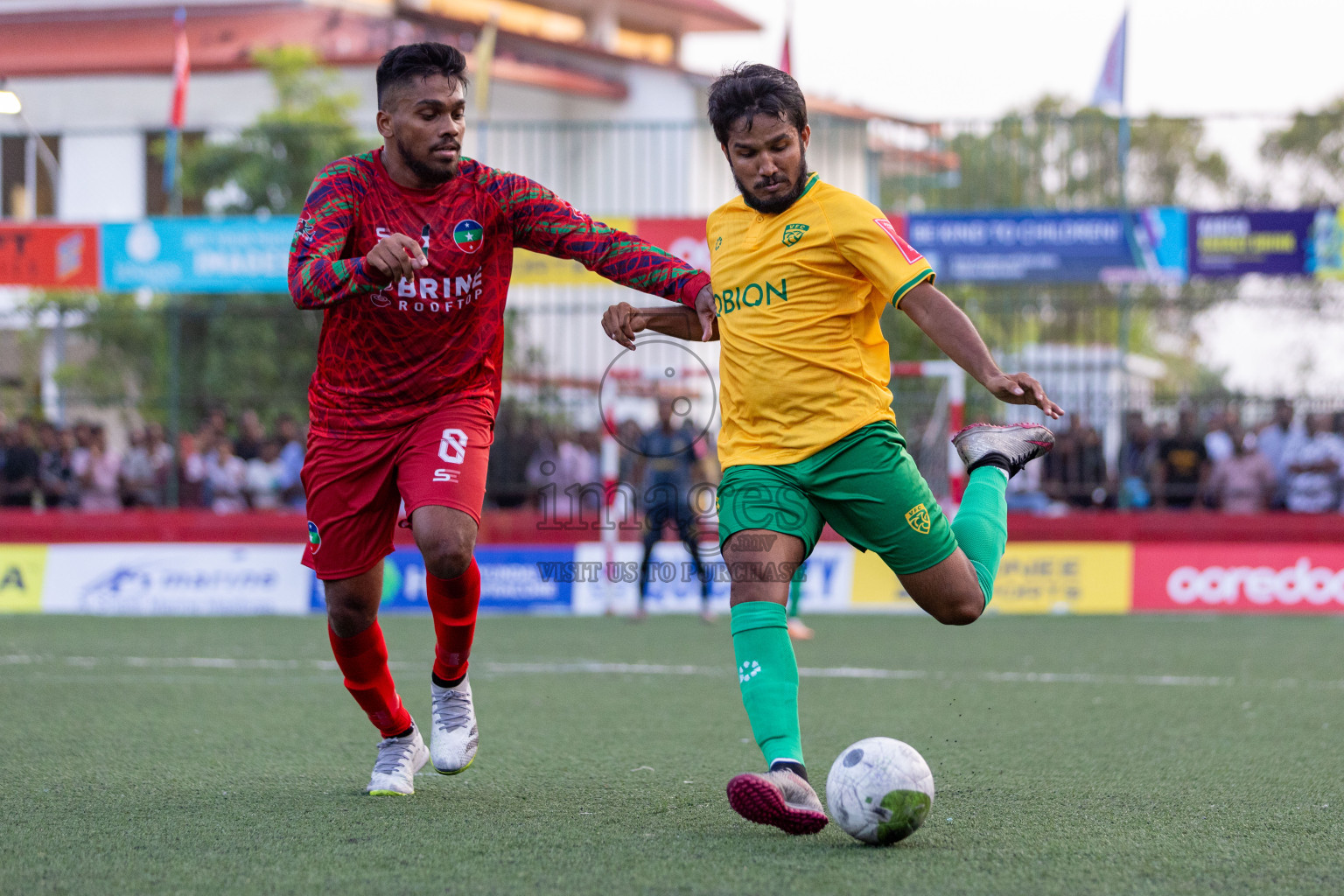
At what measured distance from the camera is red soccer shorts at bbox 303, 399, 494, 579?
14.3 ft

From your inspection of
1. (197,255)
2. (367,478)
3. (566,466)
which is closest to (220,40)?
(197,255)

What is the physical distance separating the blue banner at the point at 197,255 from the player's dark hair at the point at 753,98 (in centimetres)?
1153

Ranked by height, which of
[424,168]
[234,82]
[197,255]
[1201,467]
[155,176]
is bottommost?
[1201,467]

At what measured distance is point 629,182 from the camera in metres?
29.1

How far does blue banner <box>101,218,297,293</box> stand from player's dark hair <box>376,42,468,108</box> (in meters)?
10.9

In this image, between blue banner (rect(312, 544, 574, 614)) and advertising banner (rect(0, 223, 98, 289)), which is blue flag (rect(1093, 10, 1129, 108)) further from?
advertising banner (rect(0, 223, 98, 289))

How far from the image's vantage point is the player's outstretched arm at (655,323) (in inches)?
173

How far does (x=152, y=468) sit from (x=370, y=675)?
12.3m

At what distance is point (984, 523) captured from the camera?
14.4 feet

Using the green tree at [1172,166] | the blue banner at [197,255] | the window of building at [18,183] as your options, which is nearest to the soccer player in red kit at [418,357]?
the blue banner at [197,255]

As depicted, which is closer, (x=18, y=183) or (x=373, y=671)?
(x=373, y=671)

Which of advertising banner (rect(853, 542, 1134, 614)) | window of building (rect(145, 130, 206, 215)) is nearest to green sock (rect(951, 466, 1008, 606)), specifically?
advertising banner (rect(853, 542, 1134, 614))

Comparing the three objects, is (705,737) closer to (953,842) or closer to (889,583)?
(953,842)

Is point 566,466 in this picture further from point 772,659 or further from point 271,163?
point 772,659
